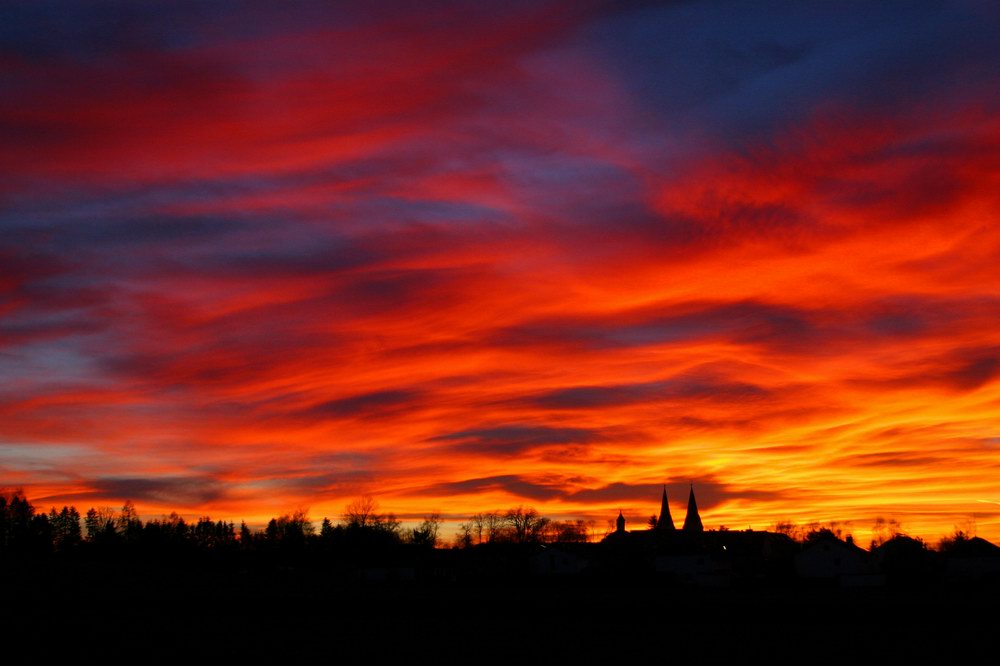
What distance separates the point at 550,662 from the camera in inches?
1307

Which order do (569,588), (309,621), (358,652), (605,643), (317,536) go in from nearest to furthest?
(358,652)
(605,643)
(309,621)
(569,588)
(317,536)

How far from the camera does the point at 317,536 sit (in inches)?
7421

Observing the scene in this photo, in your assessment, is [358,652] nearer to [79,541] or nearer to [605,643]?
[605,643]

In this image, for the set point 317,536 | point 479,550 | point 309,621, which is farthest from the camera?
point 317,536

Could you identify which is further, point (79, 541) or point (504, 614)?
point (79, 541)

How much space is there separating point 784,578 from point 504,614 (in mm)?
71194

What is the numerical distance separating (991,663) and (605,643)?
13862 millimetres

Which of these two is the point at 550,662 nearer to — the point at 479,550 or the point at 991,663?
the point at 991,663

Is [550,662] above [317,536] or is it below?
below

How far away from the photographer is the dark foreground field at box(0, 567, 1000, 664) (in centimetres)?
3528

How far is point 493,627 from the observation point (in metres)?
46.1

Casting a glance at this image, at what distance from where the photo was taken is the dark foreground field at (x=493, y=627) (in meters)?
35.3

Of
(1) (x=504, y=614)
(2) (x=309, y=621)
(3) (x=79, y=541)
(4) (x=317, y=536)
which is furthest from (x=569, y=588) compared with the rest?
(3) (x=79, y=541)

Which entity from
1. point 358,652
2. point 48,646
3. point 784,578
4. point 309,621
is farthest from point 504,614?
point 784,578
